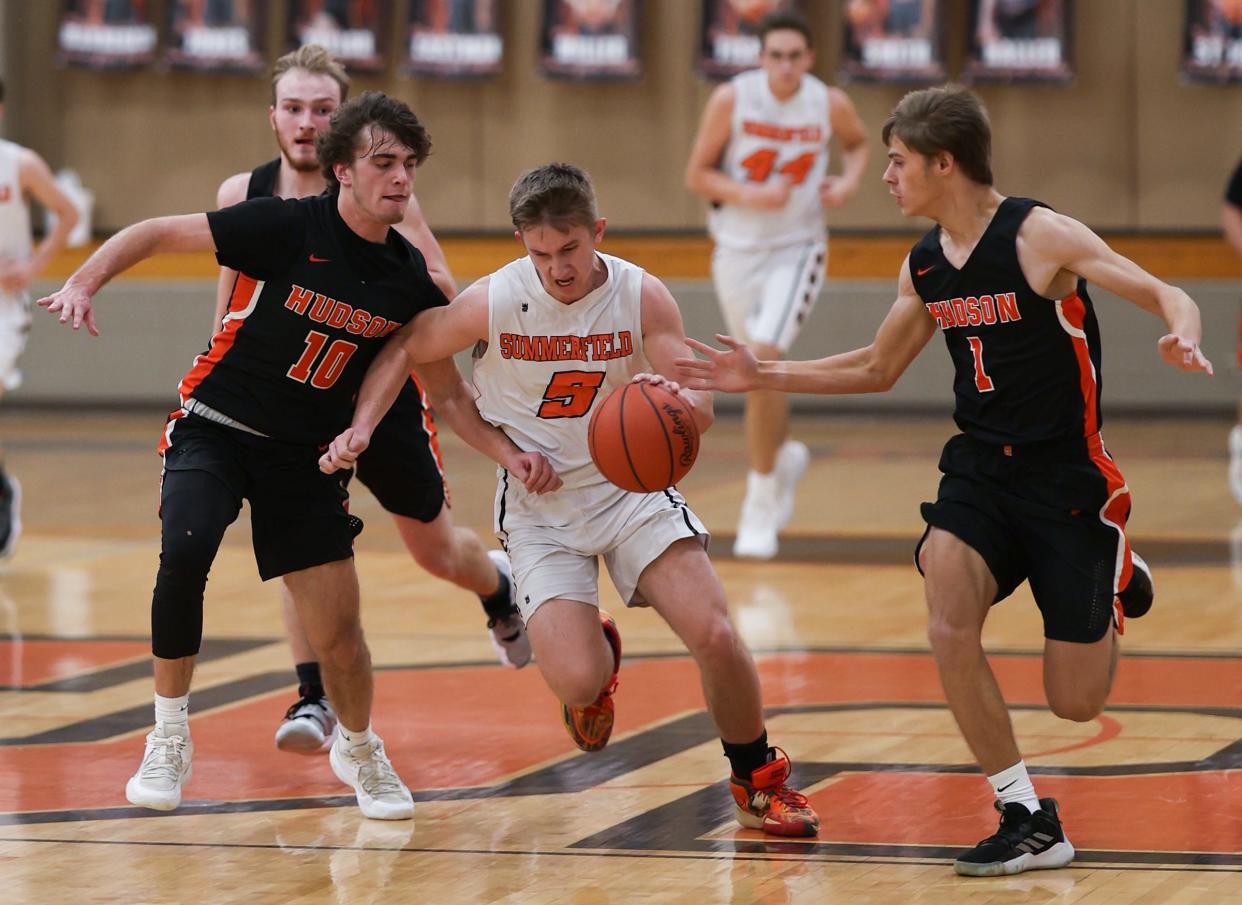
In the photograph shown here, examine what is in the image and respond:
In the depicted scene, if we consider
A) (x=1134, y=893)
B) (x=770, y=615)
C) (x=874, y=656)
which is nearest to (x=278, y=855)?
(x=1134, y=893)

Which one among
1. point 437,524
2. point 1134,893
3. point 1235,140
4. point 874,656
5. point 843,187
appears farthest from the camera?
point 1235,140

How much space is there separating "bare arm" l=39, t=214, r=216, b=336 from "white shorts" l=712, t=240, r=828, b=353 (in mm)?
4764

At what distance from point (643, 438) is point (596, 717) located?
92 cm

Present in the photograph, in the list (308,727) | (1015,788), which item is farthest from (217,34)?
(1015,788)

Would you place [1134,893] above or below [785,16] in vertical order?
below

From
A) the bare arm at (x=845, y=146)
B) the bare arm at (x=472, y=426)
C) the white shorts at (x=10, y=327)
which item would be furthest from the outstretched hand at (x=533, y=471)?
the white shorts at (x=10, y=327)

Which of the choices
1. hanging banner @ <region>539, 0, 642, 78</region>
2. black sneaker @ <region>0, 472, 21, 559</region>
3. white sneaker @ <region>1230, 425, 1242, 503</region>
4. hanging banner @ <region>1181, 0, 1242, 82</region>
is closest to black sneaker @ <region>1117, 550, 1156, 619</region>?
white sneaker @ <region>1230, 425, 1242, 503</region>

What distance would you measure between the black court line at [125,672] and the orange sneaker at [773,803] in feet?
8.17

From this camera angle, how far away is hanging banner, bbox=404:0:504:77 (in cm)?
1515

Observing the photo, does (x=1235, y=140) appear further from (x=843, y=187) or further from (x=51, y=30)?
(x=51, y=30)

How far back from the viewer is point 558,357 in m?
4.96

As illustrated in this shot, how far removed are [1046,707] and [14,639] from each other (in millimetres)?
3871

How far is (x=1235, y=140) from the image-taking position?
14.3 m

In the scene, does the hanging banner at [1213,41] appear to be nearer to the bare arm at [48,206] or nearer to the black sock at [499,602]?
the bare arm at [48,206]
